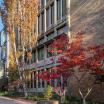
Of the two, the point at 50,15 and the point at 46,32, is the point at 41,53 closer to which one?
the point at 46,32

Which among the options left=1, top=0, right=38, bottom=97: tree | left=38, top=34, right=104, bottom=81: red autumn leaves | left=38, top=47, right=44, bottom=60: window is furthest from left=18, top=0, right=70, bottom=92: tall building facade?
left=38, top=34, right=104, bottom=81: red autumn leaves

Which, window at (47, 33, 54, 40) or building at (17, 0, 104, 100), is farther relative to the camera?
window at (47, 33, 54, 40)

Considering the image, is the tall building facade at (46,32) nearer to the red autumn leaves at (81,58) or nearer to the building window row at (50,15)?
the building window row at (50,15)

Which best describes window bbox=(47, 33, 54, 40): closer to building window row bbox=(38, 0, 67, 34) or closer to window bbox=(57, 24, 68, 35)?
building window row bbox=(38, 0, 67, 34)

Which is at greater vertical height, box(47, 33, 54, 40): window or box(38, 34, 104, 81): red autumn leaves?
box(47, 33, 54, 40): window

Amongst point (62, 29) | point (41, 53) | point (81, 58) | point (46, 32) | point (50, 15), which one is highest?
point (50, 15)

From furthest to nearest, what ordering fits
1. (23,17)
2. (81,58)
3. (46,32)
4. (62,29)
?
1. (46,32)
2. (23,17)
3. (62,29)
4. (81,58)

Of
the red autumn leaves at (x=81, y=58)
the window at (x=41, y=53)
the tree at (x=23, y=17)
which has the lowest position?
the red autumn leaves at (x=81, y=58)

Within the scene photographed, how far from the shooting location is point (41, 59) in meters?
47.2

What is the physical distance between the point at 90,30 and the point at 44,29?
12.5 meters

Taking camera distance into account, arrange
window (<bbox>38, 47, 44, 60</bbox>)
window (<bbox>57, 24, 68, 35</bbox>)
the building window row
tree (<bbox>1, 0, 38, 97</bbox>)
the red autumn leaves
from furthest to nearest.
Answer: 1. window (<bbox>38, 47, 44, 60</bbox>)
2. tree (<bbox>1, 0, 38, 97</bbox>)
3. the building window row
4. window (<bbox>57, 24, 68, 35</bbox>)
5. the red autumn leaves

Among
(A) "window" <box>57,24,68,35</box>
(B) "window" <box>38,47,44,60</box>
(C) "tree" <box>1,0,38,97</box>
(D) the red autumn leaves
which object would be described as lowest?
(D) the red autumn leaves

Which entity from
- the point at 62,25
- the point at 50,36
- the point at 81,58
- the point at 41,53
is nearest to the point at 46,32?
the point at 50,36

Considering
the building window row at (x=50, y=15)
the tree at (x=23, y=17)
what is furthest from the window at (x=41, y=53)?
the tree at (x=23, y=17)
